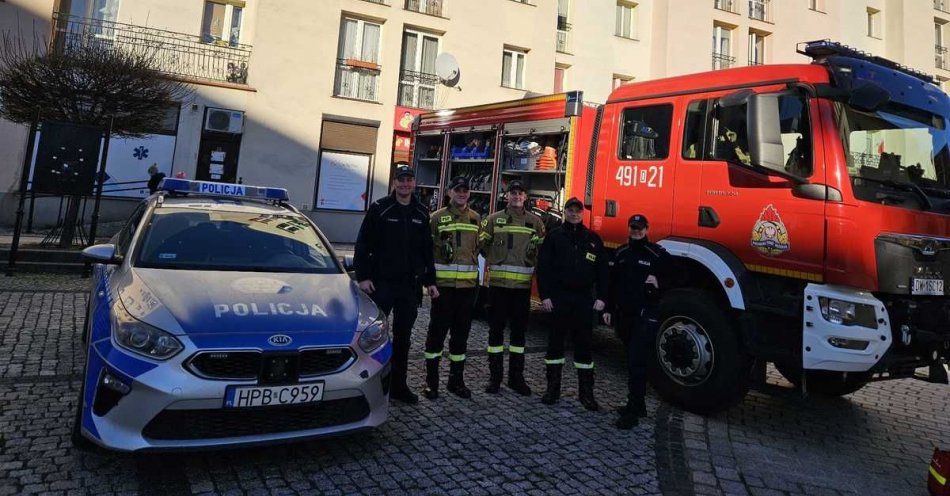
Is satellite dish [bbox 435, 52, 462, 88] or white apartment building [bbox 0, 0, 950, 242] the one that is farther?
satellite dish [bbox 435, 52, 462, 88]

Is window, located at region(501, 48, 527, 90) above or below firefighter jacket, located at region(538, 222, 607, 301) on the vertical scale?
above

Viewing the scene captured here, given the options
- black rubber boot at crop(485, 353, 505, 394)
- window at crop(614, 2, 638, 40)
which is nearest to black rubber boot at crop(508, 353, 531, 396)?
black rubber boot at crop(485, 353, 505, 394)

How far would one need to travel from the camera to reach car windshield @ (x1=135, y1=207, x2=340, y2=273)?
3931 mm

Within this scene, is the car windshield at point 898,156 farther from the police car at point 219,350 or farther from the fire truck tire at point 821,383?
the police car at point 219,350

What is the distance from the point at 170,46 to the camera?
15.6 m

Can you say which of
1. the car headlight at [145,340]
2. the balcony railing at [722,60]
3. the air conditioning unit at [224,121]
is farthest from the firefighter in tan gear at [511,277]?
the balcony railing at [722,60]

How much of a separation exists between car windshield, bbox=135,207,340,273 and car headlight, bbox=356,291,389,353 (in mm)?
643

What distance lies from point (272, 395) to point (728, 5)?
24.5 meters

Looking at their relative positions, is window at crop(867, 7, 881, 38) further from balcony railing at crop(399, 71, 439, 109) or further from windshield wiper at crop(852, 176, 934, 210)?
windshield wiper at crop(852, 176, 934, 210)

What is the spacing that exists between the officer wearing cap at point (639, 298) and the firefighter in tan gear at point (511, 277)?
81 cm

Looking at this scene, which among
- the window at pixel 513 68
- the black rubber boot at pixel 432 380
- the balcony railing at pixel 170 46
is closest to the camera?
the black rubber boot at pixel 432 380

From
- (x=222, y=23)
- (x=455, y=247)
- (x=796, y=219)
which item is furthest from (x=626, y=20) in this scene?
(x=455, y=247)

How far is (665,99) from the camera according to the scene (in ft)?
17.3

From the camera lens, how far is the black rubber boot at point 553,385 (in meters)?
4.76
